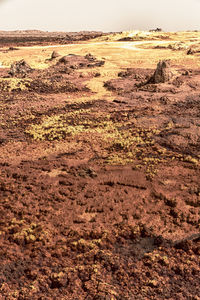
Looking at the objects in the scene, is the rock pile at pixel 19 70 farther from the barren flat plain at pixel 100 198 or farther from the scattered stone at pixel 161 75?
the scattered stone at pixel 161 75

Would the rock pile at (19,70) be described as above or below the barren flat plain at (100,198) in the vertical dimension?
above

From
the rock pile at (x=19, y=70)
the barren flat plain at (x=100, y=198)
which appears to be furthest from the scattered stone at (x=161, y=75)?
the rock pile at (x=19, y=70)

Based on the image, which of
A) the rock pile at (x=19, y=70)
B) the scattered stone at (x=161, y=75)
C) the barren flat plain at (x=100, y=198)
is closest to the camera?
the barren flat plain at (x=100, y=198)

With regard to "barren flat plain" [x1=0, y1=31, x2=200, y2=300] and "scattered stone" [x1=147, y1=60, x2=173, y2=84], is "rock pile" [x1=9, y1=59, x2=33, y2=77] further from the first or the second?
"scattered stone" [x1=147, y1=60, x2=173, y2=84]

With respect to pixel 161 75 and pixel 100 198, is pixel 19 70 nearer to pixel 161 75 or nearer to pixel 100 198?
pixel 161 75

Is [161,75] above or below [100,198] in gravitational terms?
above

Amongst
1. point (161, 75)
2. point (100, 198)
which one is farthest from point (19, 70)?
point (100, 198)

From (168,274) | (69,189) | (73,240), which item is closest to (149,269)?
(168,274)

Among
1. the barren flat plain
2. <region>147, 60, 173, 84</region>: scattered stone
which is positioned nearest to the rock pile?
the barren flat plain

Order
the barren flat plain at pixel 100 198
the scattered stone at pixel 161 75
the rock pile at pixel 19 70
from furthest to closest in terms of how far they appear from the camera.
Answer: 1. the rock pile at pixel 19 70
2. the scattered stone at pixel 161 75
3. the barren flat plain at pixel 100 198

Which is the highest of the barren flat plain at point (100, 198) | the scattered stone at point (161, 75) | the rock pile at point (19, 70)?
the rock pile at point (19, 70)
